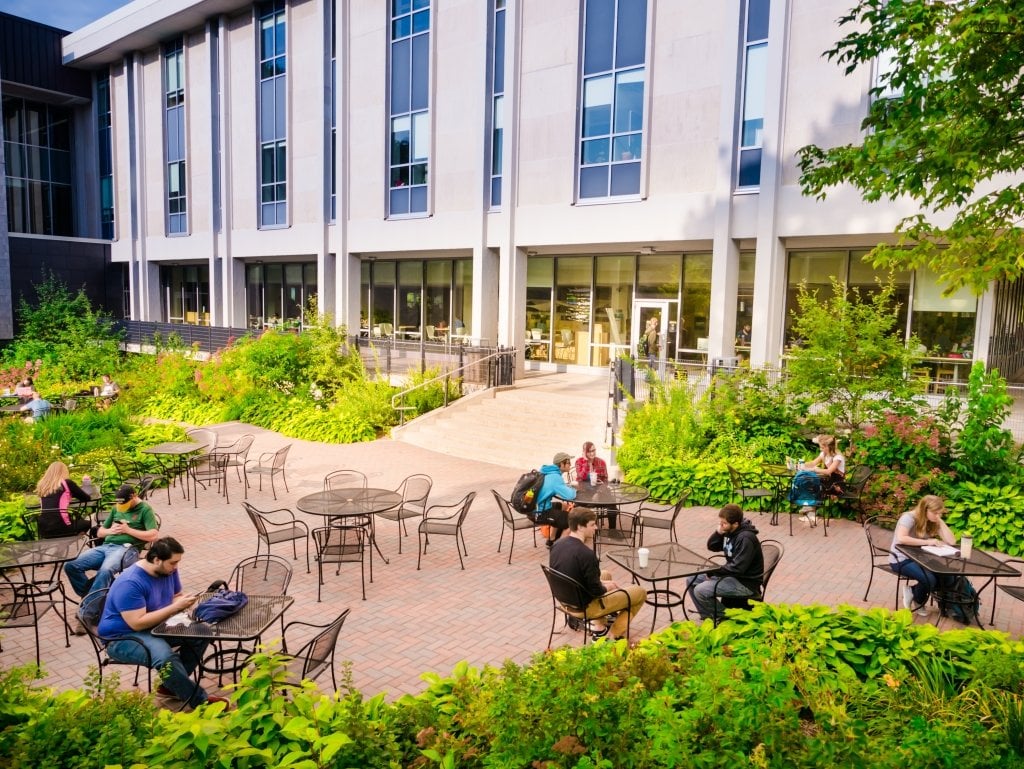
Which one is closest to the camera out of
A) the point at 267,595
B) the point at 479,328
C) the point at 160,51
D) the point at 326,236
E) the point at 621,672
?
the point at 621,672

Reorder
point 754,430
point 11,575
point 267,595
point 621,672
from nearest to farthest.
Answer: point 621,672 < point 267,595 < point 11,575 < point 754,430

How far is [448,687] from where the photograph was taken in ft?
15.4

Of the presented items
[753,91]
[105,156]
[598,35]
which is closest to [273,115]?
[105,156]

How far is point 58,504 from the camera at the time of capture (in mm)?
8422

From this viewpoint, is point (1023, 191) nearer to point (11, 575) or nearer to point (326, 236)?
point (11, 575)

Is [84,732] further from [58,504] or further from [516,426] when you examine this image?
[516,426]

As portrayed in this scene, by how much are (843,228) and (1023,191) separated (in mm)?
8541

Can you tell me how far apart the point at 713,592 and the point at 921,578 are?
2.39 metres

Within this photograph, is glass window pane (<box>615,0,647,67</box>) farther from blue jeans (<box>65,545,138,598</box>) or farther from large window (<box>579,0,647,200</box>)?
blue jeans (<box>65,545,138,598</box>)

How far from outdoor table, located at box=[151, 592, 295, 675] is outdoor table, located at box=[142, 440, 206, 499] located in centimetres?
663

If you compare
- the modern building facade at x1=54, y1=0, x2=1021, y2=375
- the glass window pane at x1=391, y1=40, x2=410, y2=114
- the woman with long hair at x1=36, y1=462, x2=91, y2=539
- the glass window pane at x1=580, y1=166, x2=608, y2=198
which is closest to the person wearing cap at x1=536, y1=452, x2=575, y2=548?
the woman with long hair at x1=36, y1=462, x2=91, y2=539

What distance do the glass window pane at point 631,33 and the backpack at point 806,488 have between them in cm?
1317

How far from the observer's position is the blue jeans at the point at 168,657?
5.40 metres

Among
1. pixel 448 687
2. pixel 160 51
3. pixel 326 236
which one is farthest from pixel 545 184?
pixel 160 51
